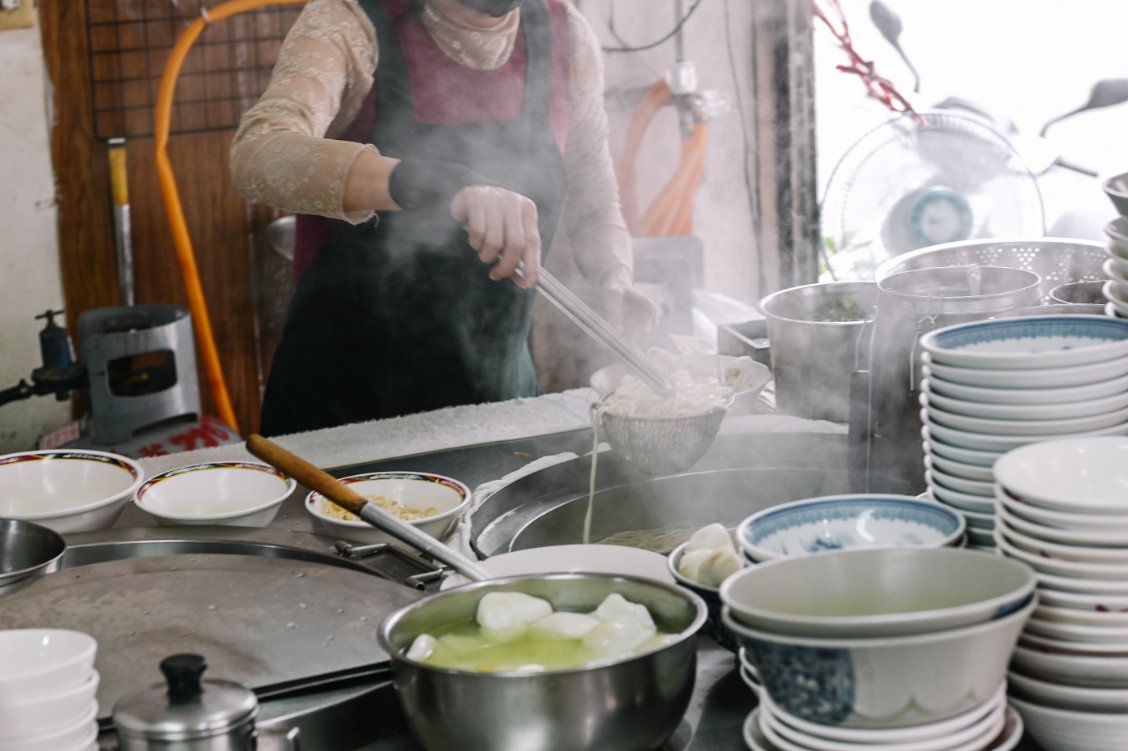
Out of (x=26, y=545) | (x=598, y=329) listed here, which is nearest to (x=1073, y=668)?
(x=598, y=329)

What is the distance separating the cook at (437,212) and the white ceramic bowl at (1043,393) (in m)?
1.57

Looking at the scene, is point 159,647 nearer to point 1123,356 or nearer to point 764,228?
point 1123,356

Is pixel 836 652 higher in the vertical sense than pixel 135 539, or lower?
higher

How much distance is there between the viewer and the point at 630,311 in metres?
2.73

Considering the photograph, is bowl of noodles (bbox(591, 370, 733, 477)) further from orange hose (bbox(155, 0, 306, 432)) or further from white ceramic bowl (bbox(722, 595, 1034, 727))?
orange hose (bbox(155, 0, 306, 432))

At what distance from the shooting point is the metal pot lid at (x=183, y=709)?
1.01 metres

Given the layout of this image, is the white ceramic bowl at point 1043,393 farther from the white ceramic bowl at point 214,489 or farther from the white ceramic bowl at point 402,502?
the white ceramic bowl at point 214,489

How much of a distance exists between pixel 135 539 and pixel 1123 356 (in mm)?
1335

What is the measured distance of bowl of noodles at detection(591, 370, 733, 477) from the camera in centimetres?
189

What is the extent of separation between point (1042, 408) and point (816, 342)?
107 cm

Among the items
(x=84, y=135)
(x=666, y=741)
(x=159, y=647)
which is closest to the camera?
(x=666, y=741)

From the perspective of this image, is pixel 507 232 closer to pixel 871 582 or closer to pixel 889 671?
pixel 871 582

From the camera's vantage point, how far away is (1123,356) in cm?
112

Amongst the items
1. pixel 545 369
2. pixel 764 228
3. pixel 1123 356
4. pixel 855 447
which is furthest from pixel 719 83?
pixel 1123 356
